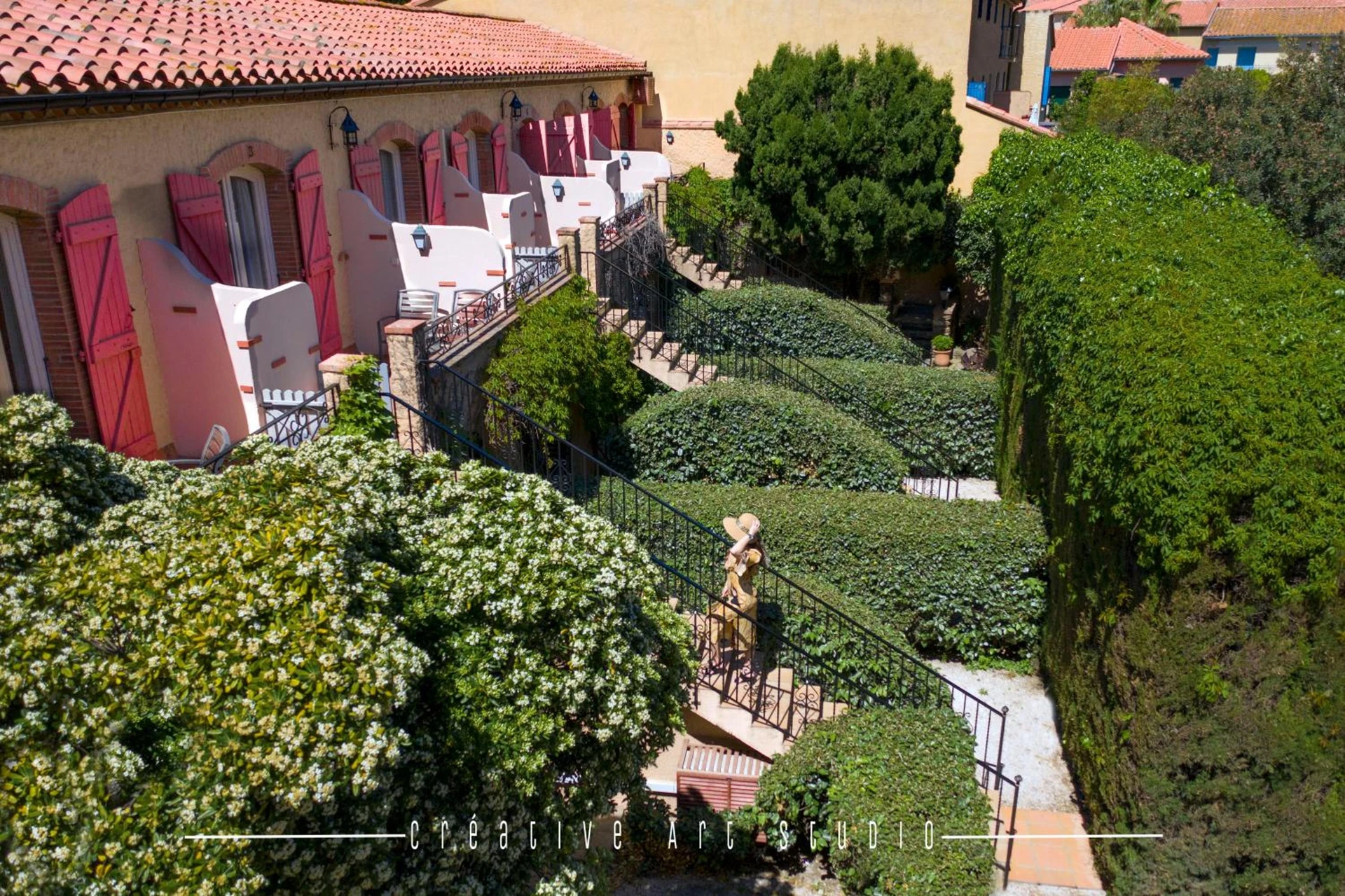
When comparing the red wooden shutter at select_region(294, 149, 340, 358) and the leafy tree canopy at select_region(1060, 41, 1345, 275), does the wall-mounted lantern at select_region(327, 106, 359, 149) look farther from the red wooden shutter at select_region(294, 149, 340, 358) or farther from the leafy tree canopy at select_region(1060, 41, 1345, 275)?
the leafy tree canopy at select_region(1060, 41, 1345, 275)

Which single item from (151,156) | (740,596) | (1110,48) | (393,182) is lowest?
(740,596)

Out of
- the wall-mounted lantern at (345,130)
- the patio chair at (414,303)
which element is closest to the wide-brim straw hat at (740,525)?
the patio chair at (414,303)

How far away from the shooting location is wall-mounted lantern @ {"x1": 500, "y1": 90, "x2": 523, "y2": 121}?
16859 millimetres

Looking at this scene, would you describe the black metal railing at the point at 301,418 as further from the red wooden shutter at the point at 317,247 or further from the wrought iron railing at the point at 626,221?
the wrought iron railing at the point at 626,221

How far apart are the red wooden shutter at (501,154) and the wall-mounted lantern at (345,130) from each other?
4976 mm

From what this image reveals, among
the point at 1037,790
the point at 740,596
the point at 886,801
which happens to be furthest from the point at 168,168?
the point at 1037,790

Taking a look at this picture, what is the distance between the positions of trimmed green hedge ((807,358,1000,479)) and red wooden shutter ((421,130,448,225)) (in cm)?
664

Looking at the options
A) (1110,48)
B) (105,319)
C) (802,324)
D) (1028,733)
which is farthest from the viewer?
(1110,48)

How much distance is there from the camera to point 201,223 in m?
8.98

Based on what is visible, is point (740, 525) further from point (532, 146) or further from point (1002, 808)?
point (532, 146)

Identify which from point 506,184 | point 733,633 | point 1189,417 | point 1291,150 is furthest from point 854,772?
point 1291,150

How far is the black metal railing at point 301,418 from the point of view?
8258mm

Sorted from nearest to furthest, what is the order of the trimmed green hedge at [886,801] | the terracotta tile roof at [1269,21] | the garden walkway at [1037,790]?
the trimmed green hedge at [886,801]
the garden walkway at [1037,790]
the terracotta tile roof at [1269,21]

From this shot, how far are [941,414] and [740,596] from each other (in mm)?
7938
